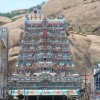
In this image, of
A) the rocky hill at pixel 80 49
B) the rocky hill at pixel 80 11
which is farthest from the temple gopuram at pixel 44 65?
the rocky hill at pixel 80 11

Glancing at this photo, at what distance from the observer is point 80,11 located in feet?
327

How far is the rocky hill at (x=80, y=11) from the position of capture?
9681cm

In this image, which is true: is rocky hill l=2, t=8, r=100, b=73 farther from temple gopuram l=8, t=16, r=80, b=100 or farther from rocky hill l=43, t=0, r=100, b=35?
temple gopuram l=8, t=16, r=80, b=100

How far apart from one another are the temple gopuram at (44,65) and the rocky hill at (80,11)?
19.0 metres

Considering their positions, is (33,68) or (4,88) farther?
(33,68)

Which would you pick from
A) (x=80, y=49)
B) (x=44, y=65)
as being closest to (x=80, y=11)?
(x=80, y=49)

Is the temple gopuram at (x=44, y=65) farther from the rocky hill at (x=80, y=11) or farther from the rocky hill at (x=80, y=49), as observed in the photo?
the rocky hill at (x=80, y=11)

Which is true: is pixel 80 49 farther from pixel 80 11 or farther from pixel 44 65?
pixel 44 65

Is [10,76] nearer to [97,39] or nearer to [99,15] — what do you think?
[97,39]

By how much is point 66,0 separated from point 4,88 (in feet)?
140

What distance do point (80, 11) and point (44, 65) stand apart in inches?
1174

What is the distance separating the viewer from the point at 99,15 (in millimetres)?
96625

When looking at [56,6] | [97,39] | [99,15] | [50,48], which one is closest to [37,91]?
[50,48]

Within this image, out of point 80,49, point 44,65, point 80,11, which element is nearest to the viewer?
point 44,65
